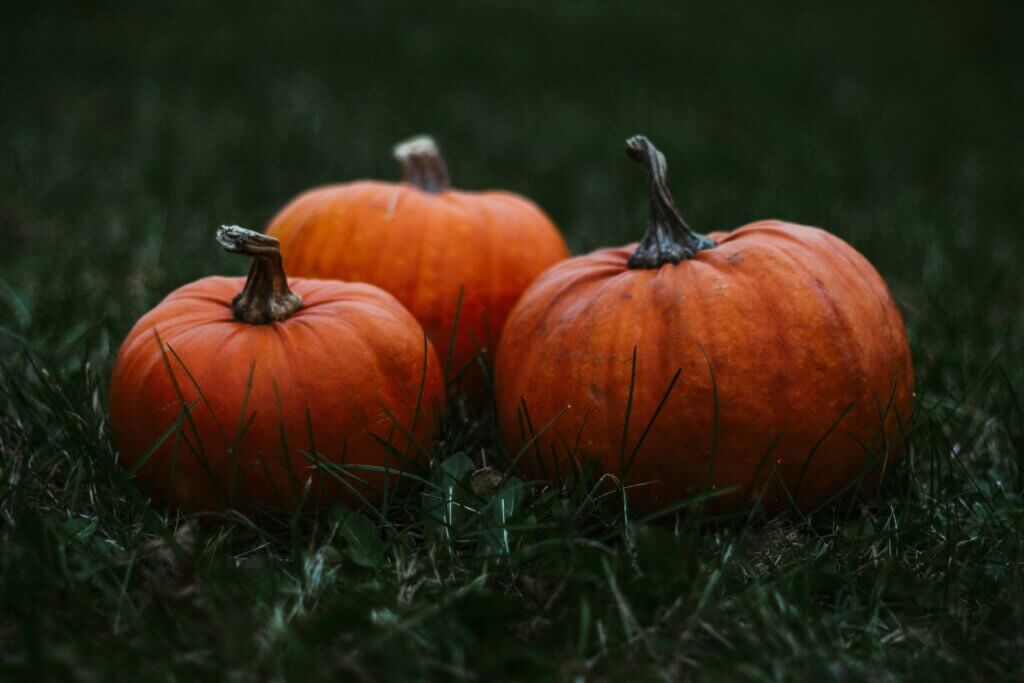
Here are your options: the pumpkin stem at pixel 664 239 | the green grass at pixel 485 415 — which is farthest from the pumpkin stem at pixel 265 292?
the pumpkin stem at pixel 664 239

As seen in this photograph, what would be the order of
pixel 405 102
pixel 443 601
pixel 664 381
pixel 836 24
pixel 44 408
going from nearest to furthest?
pixel 443 601 < pixel 664 381 < pixel 44 408 < pixel 405 102 < pixel 836 24

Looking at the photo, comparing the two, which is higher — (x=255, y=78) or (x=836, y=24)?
(x=836, y=24)

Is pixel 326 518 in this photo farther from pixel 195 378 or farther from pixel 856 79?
pixel 856 79

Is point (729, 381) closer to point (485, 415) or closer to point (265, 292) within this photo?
point (485, 415)

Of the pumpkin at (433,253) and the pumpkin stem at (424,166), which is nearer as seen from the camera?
the pumpkin at (433,253)

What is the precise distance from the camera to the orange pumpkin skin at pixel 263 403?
1881mm

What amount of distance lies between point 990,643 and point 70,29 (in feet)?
32.9

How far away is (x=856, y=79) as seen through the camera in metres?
8.97

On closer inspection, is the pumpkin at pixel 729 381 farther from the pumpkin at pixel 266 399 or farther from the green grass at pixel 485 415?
the pumpkin at pixel 266 399

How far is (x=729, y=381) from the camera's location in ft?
6.09

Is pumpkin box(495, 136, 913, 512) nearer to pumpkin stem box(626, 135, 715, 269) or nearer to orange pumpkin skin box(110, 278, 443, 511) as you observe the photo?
pumpkin stem box(626, 135, 715, 269)

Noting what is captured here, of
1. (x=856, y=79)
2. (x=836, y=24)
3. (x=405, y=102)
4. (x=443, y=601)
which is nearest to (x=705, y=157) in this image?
(x=405, y=102)

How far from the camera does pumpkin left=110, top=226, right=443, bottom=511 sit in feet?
6.17

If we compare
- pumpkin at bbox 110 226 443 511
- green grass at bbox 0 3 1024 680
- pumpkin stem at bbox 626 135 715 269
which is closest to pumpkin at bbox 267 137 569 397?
green grass at bbox 0 3 1024 680
